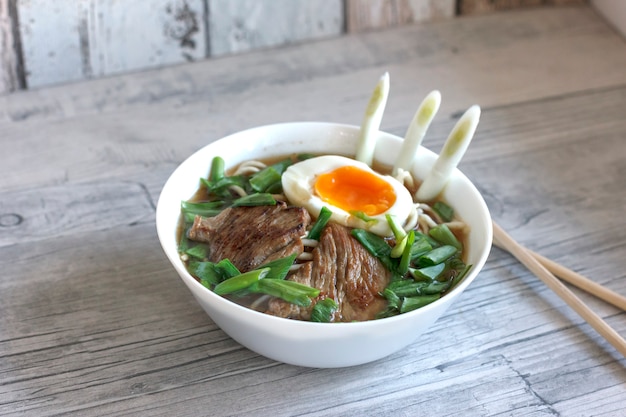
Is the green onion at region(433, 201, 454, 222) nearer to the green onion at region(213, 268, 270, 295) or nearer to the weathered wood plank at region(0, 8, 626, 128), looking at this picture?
the green onion at region(213, 268, 270, 295)

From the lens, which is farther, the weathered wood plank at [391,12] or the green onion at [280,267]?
the weathered wood plank at [391,12]

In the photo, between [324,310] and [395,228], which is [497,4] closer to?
[395,228]

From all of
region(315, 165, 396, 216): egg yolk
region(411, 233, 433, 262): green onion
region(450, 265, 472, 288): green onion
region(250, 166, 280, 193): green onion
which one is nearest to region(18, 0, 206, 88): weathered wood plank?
region(250, 166, 280, 193): green onion

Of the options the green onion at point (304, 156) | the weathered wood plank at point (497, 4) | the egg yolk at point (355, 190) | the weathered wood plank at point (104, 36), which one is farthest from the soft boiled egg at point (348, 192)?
the weathered wood plank at point (497, 4)

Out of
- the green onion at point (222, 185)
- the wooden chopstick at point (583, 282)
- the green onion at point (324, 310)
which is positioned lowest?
the wooden chopstick at point (583, 282)

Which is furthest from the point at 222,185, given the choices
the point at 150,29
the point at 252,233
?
the point at 150,29

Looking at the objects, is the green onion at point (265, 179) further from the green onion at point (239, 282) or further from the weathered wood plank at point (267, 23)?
the weathered wood plank at point (267, 23)

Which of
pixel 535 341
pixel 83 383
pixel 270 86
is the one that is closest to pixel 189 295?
pixel 83 383
